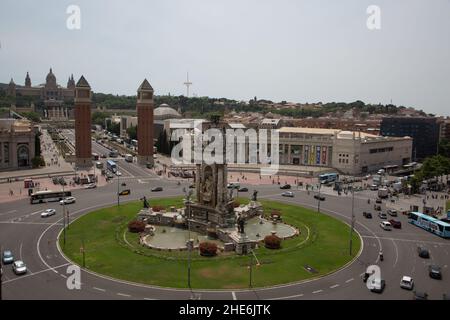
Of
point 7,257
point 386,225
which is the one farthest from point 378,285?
point 7,257

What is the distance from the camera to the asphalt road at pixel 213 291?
34125 millimetres

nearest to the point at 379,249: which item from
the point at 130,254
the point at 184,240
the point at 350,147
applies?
the point at 184,240

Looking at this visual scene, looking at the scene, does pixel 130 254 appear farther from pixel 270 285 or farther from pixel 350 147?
pixel 350 147

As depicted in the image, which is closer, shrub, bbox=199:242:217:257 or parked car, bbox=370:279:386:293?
parked car, bbox=370:279:386:293

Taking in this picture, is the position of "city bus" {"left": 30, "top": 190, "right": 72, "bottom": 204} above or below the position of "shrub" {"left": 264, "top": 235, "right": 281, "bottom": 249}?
above

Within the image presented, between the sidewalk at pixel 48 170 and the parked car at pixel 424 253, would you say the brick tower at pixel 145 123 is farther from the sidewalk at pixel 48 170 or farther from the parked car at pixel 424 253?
the parked car at pixel 424 253

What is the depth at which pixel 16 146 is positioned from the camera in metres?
99.2

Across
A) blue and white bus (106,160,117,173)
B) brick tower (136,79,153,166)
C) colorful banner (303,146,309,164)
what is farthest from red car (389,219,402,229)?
brick tower (136,79,153,166)

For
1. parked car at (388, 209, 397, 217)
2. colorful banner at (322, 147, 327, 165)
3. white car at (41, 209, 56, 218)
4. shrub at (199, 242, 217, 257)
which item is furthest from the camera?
colorful banner at (322, 147, 327, 165)

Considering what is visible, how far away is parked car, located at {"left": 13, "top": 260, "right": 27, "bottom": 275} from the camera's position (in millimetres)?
37188

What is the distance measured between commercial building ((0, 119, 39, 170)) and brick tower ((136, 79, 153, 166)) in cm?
2849

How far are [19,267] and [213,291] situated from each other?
18.3 metres

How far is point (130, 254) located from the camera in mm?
43656

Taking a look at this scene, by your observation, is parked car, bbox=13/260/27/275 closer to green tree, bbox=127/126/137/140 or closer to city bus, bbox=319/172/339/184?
city bus, bbox=319/172/339/184
